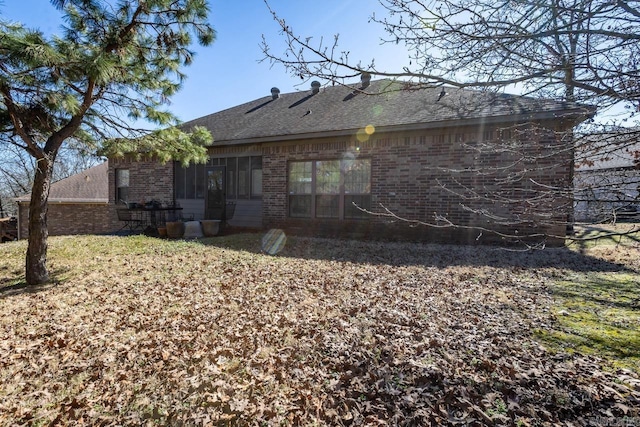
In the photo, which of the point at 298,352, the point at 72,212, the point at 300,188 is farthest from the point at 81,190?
the point at 298,352

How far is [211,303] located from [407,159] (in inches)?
256

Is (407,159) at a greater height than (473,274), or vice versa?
(407,159)

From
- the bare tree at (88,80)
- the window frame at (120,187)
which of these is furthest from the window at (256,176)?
the window frame at (120,187)

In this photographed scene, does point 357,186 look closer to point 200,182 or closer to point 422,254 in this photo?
point 422,254

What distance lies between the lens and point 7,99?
4480mm

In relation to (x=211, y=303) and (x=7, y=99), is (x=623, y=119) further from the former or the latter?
(x=7, y=99)

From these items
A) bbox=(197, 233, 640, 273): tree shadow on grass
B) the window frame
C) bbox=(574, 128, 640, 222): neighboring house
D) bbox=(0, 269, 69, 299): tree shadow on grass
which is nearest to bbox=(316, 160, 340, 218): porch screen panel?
bbox=(197, 233, 640, 273): tree shadow on grass

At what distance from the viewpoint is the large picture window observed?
9.65 metres

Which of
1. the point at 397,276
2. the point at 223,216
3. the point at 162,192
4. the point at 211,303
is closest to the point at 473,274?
the point at 397,276

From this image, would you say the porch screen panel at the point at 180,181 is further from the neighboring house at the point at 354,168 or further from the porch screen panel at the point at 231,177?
the porch screen panel at the point at 231,177

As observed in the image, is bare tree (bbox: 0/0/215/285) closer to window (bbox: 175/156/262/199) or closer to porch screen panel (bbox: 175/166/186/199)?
window (bbox: 175/156/262/199)

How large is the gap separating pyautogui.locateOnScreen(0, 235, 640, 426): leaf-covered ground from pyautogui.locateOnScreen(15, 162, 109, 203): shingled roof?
50.5 ft

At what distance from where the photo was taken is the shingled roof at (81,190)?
18.7 m

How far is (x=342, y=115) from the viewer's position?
10.4m
